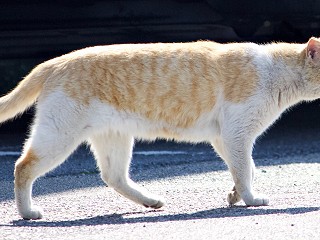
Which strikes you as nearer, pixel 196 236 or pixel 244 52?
pixel 196 236

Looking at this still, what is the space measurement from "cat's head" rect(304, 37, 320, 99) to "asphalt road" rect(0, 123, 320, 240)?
810 mm

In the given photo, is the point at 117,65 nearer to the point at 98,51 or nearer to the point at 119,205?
the point at 98,51

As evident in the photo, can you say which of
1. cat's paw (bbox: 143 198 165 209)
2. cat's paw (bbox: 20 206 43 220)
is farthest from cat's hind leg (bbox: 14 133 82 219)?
cat's paw (bbox: 143 198 165 209)

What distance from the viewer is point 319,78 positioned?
21.9 ft

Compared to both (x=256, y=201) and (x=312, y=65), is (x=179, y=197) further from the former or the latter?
(x=312, y=65)

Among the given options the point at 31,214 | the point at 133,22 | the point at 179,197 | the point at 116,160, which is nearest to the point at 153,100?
the point at 116,160

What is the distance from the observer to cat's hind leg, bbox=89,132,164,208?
6.51 metres

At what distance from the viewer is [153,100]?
6.38m

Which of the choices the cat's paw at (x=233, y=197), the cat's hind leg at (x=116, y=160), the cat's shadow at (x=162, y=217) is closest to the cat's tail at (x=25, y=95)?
the cat's hind leg at (x=116, y=160)

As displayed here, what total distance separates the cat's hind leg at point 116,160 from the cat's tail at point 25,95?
55 centimetres

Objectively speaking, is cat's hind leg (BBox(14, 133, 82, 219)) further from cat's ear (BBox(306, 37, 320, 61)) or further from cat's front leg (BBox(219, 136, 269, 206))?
cat's ear (BBox(306, 37, 320, 61))

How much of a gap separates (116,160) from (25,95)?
2.79 feet

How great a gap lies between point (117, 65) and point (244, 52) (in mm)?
959

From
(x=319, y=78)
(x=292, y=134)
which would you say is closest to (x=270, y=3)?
(x=292, y=134)
